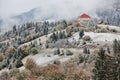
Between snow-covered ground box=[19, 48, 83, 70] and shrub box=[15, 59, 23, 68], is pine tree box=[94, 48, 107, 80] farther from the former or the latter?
shrub box=[15, 59, 23, 68]

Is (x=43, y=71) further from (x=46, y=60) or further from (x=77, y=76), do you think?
(x=46, y=60)

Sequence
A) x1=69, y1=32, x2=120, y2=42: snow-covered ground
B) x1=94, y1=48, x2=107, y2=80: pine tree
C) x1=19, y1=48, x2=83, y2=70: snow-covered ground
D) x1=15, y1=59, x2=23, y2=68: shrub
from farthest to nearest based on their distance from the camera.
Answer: x1=69, y1=32, x2=120, y2=42: snow-covered ground
x1=15, y1=59, x2=23, y2=68: shrub
x1=19, y1=48, x2=83, y2=70: snow-covered ground
x1=94, y1=48, x2=107, y2=80: pine tree

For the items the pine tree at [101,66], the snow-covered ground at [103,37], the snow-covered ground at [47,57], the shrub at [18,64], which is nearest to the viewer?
the pine tree at [101,66]

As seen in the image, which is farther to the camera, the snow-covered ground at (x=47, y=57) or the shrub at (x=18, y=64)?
the shrub at (x=18, y=64)

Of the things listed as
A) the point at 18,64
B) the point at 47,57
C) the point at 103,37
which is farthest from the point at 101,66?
the point at 103,37

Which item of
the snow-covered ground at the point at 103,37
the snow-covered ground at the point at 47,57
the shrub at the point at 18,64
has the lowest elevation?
the shrub at the point at 18,64

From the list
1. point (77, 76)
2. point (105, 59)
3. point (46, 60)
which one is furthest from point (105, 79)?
point (46, 60)

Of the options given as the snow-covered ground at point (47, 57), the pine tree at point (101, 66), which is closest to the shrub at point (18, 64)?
the snow-covered ground at point (47, 57)

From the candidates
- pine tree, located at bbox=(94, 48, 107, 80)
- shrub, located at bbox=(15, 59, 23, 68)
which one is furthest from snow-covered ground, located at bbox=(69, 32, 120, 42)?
pine tree, located at bbox=(94, 48, 107, 80)

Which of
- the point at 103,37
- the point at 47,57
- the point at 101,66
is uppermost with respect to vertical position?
the point at 101,66

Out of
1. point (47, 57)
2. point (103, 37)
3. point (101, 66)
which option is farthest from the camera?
point (103, 37)

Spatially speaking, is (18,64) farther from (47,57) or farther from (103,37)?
(103,37)

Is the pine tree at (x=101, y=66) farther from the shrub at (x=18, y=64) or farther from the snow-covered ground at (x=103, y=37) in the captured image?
the snow-covered ground at (x=103, y=37)

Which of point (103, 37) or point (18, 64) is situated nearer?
point (18, 64)
